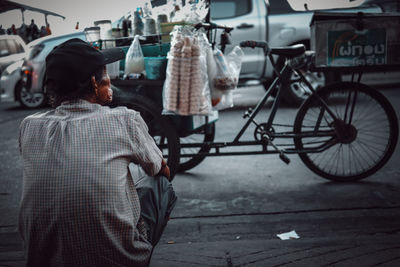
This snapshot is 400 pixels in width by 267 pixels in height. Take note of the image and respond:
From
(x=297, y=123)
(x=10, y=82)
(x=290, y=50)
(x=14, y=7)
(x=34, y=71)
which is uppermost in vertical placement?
(x=14, y=7)

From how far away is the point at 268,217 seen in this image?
10.8ft

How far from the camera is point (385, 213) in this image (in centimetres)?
323

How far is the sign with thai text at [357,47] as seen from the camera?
3.57 m

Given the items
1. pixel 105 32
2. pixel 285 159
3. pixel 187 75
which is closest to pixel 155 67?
pixel 187 75

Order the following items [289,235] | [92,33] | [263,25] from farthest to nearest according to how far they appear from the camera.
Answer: [263,25], [92,33], [289,235]

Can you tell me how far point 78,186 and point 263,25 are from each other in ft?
20.3

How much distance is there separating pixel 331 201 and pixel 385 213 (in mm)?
443

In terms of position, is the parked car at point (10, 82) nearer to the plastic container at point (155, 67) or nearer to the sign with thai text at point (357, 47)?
the plastic container at point (155, 67)

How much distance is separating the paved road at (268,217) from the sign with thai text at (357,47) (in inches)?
45.3

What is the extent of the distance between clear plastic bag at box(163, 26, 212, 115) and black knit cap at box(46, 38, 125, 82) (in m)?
1.57

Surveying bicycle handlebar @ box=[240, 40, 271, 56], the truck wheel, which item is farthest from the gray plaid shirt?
the truck wheel

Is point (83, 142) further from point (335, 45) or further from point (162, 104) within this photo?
point (335, 45)

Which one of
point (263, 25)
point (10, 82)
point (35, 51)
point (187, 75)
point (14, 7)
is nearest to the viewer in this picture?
point (187, 75)

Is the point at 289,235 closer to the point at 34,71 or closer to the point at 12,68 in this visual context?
the point at 34,71
